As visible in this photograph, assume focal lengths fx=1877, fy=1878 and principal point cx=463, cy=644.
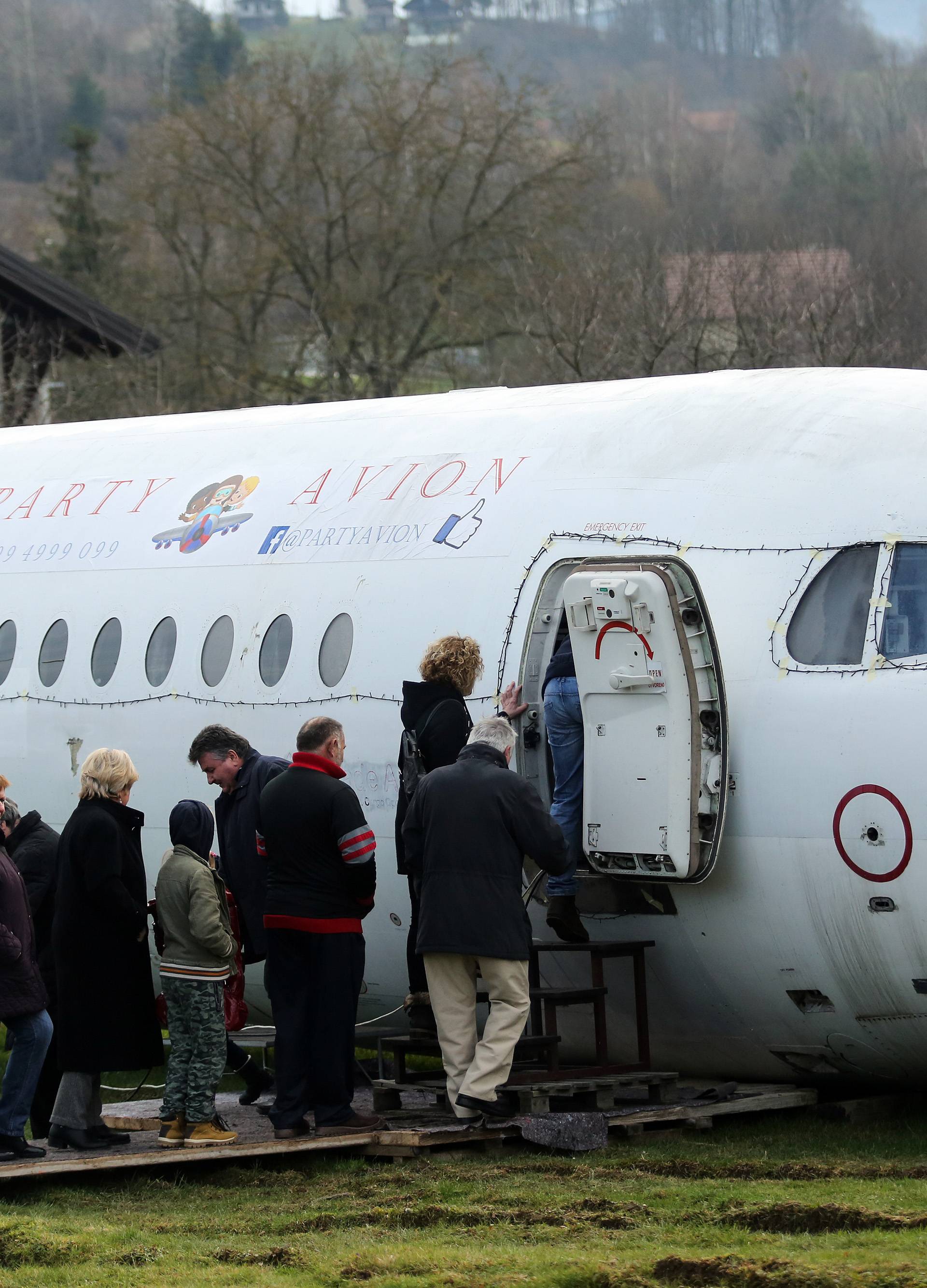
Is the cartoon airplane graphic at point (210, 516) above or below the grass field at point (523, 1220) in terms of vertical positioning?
above

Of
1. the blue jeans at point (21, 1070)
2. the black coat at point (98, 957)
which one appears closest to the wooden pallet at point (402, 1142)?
the blue jeans at point (21, 1070)

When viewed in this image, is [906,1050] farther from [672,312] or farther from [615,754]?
[672,312]

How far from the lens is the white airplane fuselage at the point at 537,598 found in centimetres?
964

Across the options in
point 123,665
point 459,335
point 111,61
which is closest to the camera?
point 123,665

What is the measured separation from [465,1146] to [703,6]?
15829 centimetres

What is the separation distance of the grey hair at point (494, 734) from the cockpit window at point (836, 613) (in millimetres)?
1550

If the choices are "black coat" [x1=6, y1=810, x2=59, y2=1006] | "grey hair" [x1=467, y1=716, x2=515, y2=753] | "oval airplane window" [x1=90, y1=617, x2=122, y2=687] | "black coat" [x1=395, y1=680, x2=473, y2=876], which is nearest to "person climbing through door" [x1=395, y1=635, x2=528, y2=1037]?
"black coat" [x1=395, y1=680, x2=473, y2=876]

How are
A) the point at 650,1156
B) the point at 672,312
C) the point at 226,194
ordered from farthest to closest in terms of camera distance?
the point at 226,194 → the point at 672,312 → the point at 650,1156

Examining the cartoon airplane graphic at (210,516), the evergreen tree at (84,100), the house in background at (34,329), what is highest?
the evergreen tree at (84,100)

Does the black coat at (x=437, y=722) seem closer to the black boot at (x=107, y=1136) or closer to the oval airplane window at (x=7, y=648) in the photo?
the black boot at (x=107, y=1136)

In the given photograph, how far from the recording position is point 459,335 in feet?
134

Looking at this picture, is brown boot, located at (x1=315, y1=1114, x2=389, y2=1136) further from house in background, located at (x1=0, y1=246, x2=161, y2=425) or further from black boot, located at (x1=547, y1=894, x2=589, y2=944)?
house in background, located at (x1=0, y1=246, x2=161, y2=425)

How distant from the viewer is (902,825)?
367 inches

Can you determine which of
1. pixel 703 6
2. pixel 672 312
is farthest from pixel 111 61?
pixel 672 312
